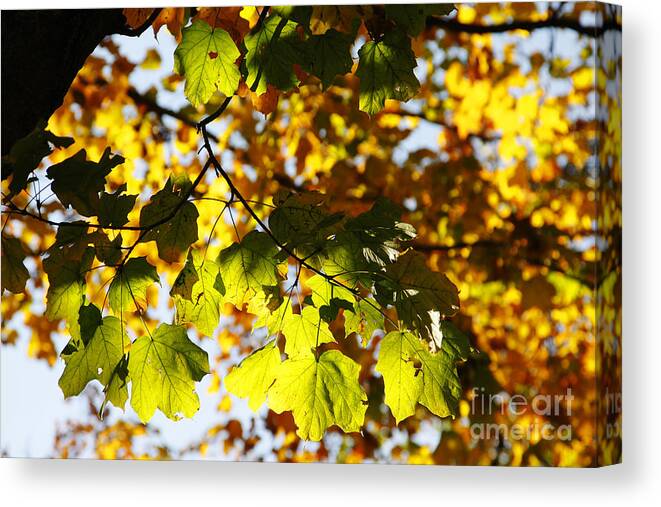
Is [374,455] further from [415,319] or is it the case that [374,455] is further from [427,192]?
[415,319]

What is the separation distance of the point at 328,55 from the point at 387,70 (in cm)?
8

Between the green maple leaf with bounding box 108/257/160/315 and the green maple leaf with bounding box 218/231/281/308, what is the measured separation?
97 millimetres

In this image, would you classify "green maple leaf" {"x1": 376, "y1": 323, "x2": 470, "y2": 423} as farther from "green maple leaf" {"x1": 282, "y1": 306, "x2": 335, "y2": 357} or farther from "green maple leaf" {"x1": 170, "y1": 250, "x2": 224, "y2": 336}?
"green maple leaf" {"x1": 170, "y1": 250, "x2": 224, "y2": 336}

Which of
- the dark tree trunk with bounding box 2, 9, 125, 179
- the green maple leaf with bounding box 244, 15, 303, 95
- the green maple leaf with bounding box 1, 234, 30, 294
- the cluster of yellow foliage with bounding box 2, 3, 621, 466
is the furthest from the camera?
the cluster of yellow foliage with bounding box 2, 3, 621, 466

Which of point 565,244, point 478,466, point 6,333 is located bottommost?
point 478,466

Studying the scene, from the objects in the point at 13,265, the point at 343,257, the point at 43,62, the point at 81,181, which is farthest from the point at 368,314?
the point at 13,265

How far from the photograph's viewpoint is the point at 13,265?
5.55ft

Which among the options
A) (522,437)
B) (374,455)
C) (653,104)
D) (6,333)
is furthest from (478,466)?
(6,333)

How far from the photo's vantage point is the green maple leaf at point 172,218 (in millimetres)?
1133

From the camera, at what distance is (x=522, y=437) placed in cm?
170

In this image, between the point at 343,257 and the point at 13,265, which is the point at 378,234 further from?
the point at 13,265

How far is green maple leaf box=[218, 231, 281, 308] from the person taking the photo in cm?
112

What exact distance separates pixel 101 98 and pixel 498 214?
89 centimetres

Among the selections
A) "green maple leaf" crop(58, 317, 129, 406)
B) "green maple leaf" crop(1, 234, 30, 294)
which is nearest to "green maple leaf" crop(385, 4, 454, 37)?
"green maple leaf" crop(58, 317, 129, 406)
